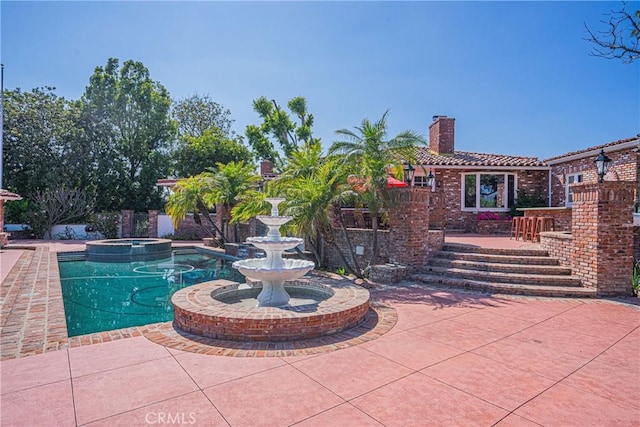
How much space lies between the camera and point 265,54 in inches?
472

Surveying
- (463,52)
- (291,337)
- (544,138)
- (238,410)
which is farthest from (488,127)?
(238,410)

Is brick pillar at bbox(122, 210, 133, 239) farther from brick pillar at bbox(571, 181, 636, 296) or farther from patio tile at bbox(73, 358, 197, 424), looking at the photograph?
brick pillar at bbox(571, 181, 636, 296)

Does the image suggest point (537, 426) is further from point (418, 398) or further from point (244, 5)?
point (244, 5)

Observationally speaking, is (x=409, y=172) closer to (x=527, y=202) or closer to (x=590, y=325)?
(x=590, y=325)

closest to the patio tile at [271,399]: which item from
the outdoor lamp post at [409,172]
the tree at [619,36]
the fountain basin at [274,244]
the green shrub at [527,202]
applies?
the fountain basin at [274,244]

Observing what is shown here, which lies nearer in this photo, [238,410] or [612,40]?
[238,410]

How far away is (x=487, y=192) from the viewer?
1845cm

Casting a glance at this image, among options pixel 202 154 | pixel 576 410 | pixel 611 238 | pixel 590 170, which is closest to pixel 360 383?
pixel 576 410

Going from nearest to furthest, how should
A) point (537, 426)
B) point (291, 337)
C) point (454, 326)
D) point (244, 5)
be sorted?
point (537, 426) → point (291, 337) → point (454, 326) → point (244, 5)

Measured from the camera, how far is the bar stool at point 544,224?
12.2m

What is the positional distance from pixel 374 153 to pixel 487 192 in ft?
37.6

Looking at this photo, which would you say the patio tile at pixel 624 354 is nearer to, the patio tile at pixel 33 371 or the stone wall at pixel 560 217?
the patio tile at pixel 33 371

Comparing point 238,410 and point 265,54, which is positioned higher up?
point 265,54

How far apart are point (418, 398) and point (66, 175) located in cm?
2684
